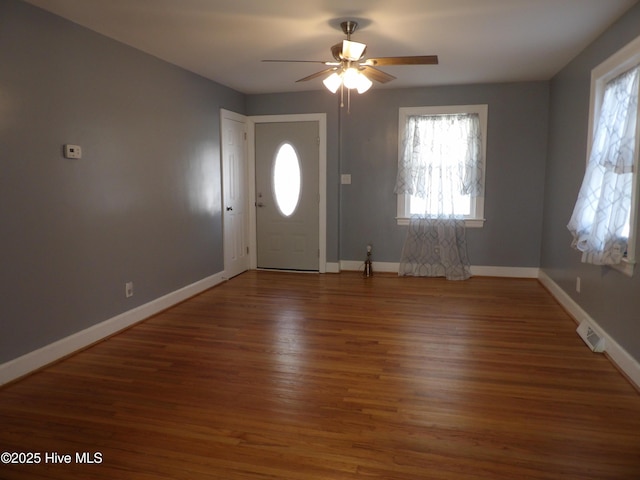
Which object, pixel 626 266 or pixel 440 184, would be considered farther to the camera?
pixel 440 184

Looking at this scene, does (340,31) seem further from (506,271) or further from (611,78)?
(506,271)

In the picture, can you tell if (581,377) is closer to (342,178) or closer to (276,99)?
(342,178)

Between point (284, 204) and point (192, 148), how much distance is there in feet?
5.71

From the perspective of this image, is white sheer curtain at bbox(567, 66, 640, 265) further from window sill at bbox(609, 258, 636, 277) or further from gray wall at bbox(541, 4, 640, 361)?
gray wall at bbox(541, 4, 640, 361)

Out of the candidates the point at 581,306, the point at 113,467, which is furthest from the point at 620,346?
the point at 113,467

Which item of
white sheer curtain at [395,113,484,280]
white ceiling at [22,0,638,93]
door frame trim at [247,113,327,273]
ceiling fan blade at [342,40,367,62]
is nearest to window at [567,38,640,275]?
white ceiling at [22,0,638,93]

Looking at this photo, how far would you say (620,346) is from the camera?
121 inches

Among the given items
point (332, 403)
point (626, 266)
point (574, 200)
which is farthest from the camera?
point (574, 200)

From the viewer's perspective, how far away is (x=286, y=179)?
6.18 metres

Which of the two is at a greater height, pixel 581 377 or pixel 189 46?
pixel 189 46

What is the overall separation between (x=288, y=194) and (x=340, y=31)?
115 inches

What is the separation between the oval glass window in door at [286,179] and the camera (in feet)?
20.1

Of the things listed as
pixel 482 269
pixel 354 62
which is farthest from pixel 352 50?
pixel 482 269

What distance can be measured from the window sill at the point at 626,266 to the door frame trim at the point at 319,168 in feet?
12.0
